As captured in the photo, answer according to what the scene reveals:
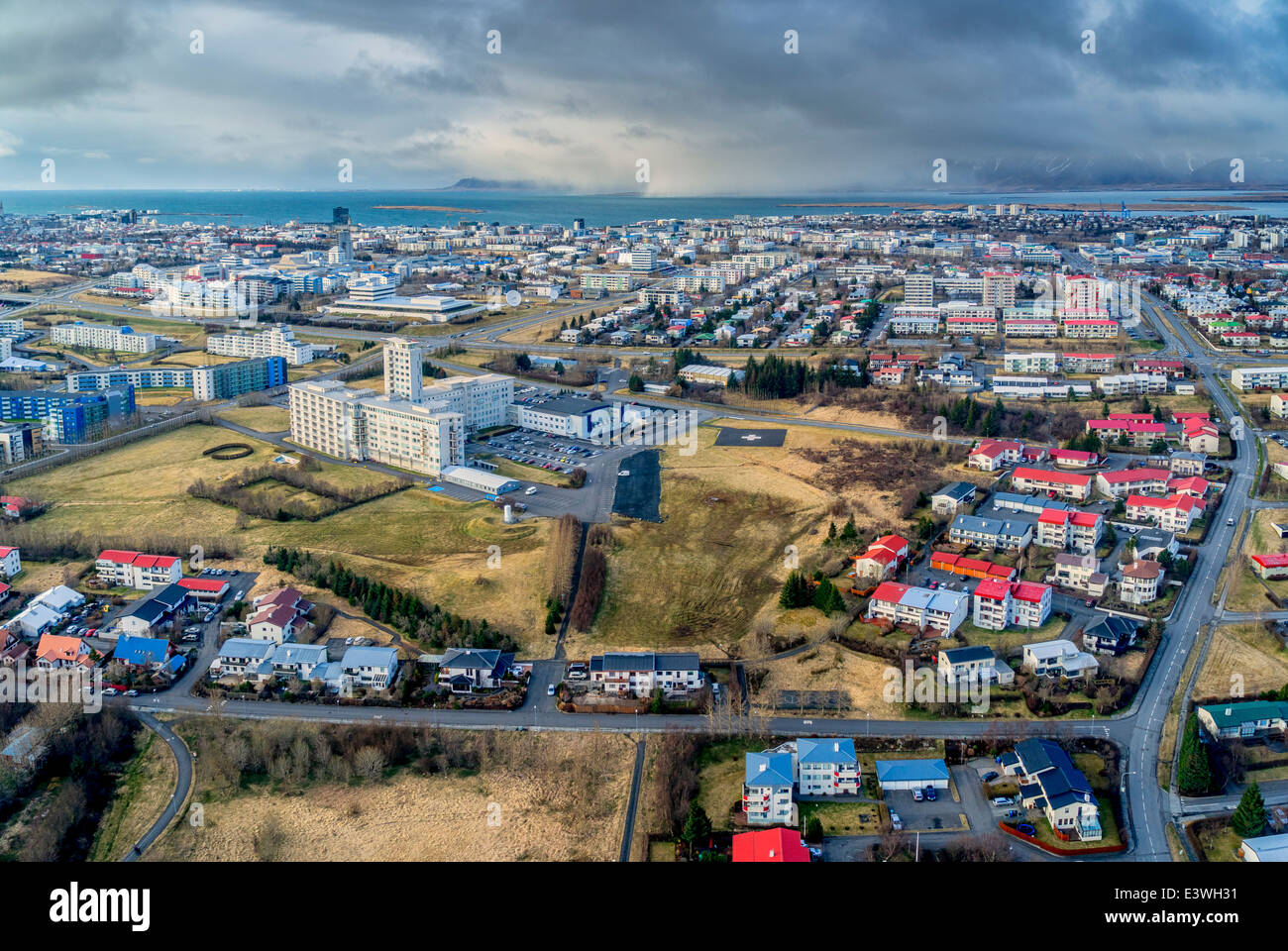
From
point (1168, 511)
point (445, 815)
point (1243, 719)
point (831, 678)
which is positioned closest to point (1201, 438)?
point (1168, 511)

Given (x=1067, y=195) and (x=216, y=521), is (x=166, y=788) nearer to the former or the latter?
(x=216, y=521)

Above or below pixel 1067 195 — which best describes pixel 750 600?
below

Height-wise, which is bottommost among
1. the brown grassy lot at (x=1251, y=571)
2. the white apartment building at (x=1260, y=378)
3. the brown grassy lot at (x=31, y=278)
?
the brown grassy lot at (x=1251, y=571)

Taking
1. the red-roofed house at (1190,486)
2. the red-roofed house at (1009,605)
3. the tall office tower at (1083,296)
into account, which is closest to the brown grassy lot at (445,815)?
the red-roofed house at (1009,605)

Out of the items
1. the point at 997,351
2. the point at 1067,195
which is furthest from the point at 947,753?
the point at 1067,195

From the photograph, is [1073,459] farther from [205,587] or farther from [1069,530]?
[205,587]

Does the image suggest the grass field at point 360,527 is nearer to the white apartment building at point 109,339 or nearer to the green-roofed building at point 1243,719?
the green-roofed building at point 1243,719

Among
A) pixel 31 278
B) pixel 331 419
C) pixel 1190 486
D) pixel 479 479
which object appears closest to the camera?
pixel 1190 486
